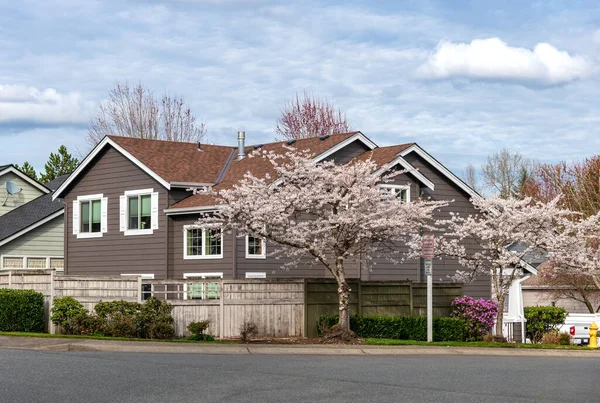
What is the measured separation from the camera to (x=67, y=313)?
2680cm

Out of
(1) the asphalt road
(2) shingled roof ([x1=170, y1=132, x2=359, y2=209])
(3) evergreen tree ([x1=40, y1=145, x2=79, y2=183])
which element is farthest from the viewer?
(3) evergreen tree ([x1=40, y1=145, x2=79, y2=183])

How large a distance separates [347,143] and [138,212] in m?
9.16

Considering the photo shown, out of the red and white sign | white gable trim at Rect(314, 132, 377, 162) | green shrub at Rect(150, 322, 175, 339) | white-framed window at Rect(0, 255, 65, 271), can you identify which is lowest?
green shrub at Rect(150, 322, 175, 339)

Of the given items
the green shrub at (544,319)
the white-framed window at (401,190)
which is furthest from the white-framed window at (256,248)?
the green shrub at (544,319)

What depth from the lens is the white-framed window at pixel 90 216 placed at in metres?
39.6

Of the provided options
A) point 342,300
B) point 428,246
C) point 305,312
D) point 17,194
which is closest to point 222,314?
point 305,312

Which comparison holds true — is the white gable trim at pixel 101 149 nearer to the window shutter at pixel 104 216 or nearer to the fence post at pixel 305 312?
the window shutter at pixel 104 216

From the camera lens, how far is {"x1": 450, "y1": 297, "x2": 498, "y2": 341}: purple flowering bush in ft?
101

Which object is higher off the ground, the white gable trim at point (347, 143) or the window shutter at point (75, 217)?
the white gable trim at point (347, 143)

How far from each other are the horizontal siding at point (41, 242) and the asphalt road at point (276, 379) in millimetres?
24563

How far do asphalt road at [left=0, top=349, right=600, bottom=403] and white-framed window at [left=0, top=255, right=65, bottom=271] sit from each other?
24236mm

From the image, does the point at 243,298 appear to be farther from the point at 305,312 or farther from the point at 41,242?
the point at 41,242

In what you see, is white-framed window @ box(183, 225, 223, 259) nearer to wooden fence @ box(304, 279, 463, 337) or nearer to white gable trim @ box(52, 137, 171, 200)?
white gable trim @ box(52, 137, 171, 200)

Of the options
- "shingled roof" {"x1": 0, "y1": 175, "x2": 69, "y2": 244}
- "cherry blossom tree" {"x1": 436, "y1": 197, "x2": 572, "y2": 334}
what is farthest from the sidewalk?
"shingled roof" {"x1": 0, "y1": 175, "x2": 69, "y2": 244}
